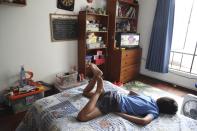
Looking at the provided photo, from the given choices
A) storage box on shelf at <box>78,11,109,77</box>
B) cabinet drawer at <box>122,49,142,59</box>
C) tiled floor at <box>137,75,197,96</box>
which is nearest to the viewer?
storage box on shelf at <box>78,11,109,77</box>

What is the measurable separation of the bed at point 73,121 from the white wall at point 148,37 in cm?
205

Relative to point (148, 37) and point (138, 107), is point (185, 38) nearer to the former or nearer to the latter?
point (148, 37)

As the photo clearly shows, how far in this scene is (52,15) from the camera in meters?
2.65

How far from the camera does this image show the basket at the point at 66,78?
2.80m

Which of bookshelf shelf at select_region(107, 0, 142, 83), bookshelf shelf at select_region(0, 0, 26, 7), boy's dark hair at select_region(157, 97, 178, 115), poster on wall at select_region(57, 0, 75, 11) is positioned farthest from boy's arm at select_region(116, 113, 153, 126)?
poster on wall at select_region(57, 0, 75, 11)

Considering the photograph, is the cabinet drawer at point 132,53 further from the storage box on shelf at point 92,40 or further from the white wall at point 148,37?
the storage box on shelf at point 92,40

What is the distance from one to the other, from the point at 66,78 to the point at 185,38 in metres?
2.69

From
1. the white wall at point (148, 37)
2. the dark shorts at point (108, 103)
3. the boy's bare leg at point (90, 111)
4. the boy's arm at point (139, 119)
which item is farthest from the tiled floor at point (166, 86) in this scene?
the boy's bare leg at point (90, 111)

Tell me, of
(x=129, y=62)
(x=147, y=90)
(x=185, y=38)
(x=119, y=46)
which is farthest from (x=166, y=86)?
(x=119, y=46)

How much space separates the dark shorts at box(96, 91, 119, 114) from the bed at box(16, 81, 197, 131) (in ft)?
0.20

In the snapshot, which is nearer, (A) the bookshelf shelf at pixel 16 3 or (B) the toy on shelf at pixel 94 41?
(A) the bookshelf shelf at pixel 16 3

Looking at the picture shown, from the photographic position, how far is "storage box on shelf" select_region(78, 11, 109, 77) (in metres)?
2.91

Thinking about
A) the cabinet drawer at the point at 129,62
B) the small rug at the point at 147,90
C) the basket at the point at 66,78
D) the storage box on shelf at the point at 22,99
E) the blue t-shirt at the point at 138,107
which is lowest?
the small rug at the point at 147,90

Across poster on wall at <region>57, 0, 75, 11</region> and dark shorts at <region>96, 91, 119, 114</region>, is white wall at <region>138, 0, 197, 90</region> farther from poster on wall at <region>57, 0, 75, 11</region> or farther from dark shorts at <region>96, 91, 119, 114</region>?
dark shorts at <region>96, 91, 119, 114</region>
